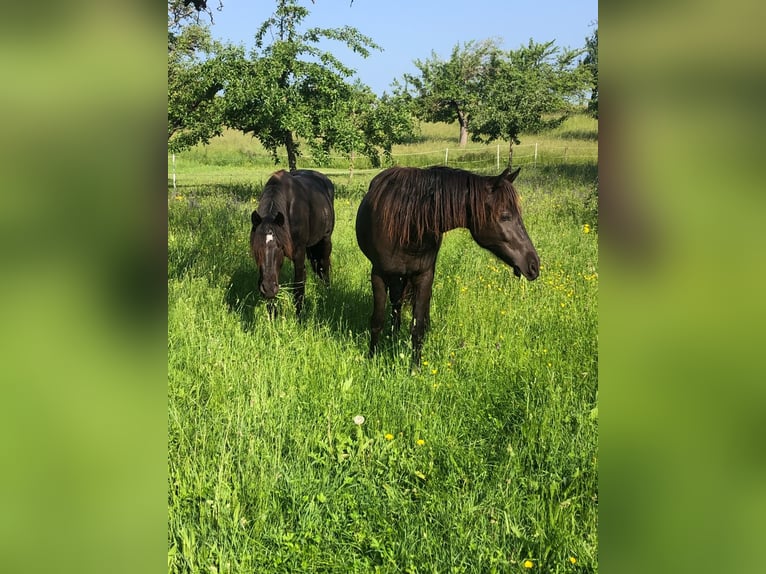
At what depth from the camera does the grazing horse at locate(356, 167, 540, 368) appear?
383 cm

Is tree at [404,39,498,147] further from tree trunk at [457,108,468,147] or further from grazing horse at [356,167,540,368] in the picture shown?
grazing horse at [356,167,540,368]

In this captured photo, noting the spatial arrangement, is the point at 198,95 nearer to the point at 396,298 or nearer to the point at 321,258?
the point at 321,258

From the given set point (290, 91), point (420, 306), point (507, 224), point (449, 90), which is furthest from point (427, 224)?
point (449, 90)

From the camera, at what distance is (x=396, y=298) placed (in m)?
4.64

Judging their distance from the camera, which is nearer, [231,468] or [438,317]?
[231,468]

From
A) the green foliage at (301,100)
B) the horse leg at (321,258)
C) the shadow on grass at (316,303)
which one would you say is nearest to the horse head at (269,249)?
the shadow on grass at (316,303)

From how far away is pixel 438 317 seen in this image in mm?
5016

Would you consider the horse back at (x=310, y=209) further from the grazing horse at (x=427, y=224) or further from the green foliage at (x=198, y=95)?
the green foliage at (x=198, y=95)

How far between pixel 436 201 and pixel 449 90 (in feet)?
95.0
